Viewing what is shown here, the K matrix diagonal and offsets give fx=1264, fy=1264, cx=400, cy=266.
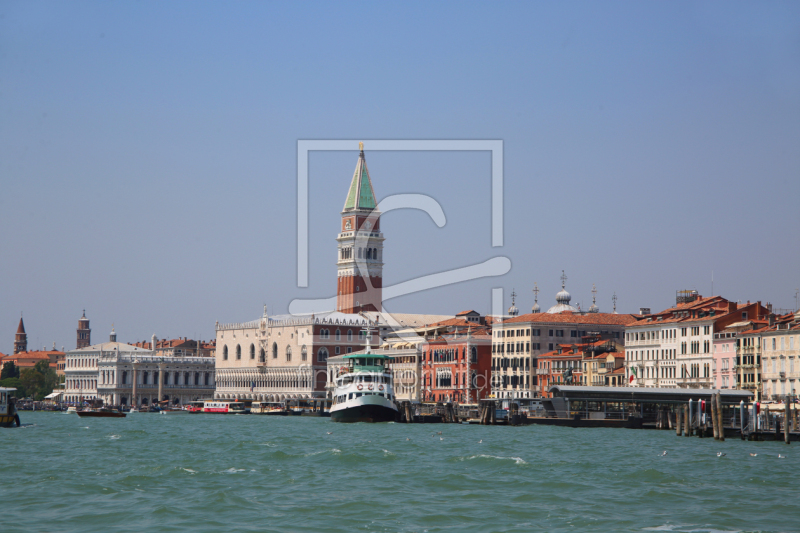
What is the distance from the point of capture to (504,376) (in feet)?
334

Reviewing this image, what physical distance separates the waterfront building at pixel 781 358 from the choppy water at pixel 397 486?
16269 mm

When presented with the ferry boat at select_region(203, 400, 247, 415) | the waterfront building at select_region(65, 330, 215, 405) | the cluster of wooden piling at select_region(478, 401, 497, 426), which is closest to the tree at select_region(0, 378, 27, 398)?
the waterfront building at select_region(65, 330, 215, 405)

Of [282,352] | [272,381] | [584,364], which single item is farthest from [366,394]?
[272,381]

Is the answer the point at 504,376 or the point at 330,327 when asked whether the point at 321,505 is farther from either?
the point at 330,327

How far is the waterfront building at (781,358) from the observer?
68000 millimetres

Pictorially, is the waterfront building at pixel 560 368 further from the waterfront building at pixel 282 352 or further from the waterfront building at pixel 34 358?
the waterfront building at pixel 34 358

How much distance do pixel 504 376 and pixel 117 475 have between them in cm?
6744

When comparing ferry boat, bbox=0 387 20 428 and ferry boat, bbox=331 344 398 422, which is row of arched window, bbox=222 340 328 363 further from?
ferry boat, bbox=0 387 20 428

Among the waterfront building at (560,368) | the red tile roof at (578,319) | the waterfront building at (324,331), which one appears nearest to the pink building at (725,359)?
the waterfront building at (560,368)

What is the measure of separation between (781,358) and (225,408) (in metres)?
65.1

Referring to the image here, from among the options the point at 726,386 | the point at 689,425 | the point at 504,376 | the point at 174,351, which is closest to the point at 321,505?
the point at 689,425

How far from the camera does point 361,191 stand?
5423 inches

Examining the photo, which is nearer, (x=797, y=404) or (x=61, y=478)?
(x=61, y=478)

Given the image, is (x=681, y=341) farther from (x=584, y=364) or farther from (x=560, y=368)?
(x=560, y=368)
